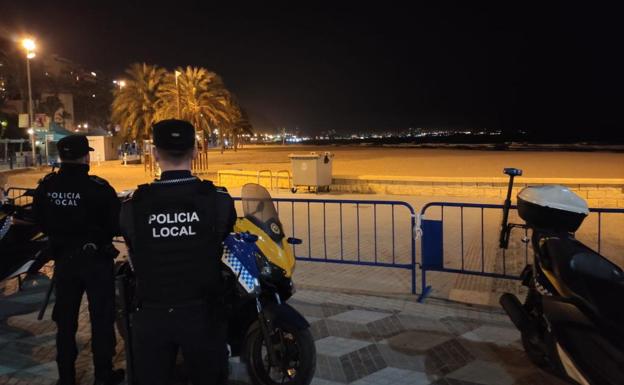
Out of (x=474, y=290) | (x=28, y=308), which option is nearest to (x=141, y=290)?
(x=28, y=308)

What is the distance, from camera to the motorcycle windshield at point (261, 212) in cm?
394

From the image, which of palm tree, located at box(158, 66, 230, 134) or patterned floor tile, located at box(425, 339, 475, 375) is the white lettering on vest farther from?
palm tree, located at box(158, 66, 230, 134)

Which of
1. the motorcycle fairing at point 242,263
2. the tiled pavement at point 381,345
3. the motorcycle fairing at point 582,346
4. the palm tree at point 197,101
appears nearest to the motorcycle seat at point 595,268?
the motorcycle fairing at point 582,346

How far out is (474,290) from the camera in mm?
6566

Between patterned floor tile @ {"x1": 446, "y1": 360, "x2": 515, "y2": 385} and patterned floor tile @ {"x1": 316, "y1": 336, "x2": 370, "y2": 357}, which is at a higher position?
patterned floor tile @ {"x1": 316, "y1": 336, "x2": 370, "y2": 357}

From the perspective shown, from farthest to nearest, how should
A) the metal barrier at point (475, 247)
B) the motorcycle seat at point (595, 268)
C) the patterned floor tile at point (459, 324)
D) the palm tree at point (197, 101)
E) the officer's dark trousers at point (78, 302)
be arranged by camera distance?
the palm tree at point (197, 101)
the metal barrier at point (475, 247)
the patterned floor tile at point (459, 324)
the officer's dark trousers at point (78, 302)
the motorcycle seat at point (595, 268)

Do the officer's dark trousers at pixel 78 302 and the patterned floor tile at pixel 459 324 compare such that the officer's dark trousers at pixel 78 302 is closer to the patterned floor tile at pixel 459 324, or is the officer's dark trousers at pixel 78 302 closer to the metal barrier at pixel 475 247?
the patterned floor tile at pixel 459 324

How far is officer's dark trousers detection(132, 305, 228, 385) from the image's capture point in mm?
2604

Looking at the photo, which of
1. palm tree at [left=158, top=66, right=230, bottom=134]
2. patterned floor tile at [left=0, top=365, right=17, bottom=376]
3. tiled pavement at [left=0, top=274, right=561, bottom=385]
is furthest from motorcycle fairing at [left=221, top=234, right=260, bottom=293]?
palm tree at [left=158, top=66, right=230, bottom=134]

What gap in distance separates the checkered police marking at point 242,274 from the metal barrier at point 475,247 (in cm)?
245

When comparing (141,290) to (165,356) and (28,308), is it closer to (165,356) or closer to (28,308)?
(165,356)

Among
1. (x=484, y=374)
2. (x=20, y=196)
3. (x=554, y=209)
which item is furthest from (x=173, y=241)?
(x=20, y=196)

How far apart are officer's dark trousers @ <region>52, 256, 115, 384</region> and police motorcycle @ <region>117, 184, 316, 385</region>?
178 mm

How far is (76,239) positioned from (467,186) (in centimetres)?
1244
